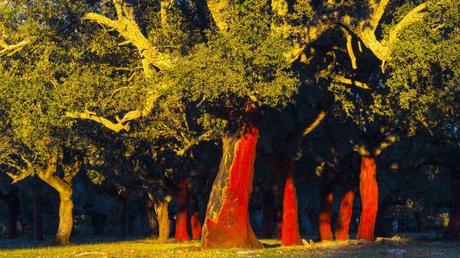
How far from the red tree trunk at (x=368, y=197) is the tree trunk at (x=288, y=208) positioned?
182 inches

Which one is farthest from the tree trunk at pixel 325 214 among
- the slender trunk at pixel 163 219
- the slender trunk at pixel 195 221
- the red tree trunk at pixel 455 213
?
the slender trunk at pixel 163 219

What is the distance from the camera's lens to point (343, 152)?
1736 inches

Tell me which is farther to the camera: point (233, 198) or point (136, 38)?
point (233, 198)

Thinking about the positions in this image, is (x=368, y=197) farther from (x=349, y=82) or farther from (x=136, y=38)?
(x=136, y=38)

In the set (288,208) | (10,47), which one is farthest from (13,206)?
(10,47)

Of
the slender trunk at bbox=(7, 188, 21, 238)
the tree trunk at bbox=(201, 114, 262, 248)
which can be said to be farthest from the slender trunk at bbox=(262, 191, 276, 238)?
the tree trunk at bbox=(201, 114, 262, 248)

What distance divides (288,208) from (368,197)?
554 centimetres

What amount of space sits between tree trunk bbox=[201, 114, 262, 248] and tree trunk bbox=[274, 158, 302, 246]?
559cm

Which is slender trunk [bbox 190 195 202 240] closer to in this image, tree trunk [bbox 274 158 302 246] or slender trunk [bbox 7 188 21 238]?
tree trunk [bbox 274 158 302 246]

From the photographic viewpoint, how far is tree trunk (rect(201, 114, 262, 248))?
100 feet

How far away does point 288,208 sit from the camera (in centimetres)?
3756

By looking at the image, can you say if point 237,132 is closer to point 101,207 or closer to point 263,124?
→ point 263,124

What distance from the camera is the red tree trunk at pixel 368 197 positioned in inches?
1578

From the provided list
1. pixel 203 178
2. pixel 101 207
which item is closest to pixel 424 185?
pixel 203 178
